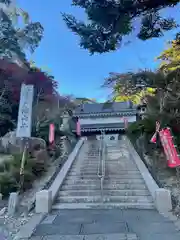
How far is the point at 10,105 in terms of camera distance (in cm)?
1642

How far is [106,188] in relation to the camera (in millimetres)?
8430

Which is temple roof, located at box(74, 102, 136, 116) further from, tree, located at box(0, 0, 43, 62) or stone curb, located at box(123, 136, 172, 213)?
stone curb, located at box(123, 136, 172, 213)

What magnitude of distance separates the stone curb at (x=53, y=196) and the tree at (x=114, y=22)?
4495 millimetres

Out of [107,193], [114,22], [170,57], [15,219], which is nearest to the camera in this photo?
[114,22]

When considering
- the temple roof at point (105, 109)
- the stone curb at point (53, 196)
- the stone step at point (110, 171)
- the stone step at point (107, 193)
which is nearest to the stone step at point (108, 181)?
the stone curb at point (53, 196)

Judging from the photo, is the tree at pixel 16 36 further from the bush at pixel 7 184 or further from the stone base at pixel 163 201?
the stone base at pixel 163 201

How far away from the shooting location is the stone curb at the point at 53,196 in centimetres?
476

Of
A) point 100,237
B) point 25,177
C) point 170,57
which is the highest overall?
point 170,57

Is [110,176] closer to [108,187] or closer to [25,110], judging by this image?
[108,187]

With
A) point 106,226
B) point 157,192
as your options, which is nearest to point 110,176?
point 157,192

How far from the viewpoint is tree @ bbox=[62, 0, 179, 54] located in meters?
5.38

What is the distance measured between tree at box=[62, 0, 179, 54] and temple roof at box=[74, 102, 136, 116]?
52.7 ft

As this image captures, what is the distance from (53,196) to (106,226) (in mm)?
2921

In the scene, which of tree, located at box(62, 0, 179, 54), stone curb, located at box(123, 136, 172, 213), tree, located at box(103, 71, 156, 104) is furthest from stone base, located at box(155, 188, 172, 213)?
tree, located at box(103, 71, 156, 104)
